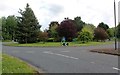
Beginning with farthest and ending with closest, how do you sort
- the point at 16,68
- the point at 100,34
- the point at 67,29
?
the point at 67,29, the point at 100,34, the point at 16,68

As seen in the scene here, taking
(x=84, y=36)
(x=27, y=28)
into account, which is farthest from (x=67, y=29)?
(x=84, y=36)

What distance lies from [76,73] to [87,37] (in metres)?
54.3

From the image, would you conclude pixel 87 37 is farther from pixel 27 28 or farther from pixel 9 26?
pixel 9 26

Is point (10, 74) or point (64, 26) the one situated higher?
point (64, 26)

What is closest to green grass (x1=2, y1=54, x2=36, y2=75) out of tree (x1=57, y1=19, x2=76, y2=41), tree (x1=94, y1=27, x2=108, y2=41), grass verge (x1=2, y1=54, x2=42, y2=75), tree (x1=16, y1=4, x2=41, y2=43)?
grass verge (x1=2, y1=54, x2=42, y2=75)

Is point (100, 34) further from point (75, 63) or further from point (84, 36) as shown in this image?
point (75, 63)

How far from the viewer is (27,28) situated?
75.9 meters

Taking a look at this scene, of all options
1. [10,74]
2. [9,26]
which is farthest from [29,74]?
[9,26]

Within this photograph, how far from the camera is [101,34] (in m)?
77.6

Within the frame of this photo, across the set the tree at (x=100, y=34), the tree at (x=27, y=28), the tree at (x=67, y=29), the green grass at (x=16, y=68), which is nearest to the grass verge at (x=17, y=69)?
the green grass at (x=16, y=68)

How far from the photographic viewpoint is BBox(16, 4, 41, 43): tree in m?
75.8

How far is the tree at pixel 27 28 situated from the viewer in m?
75.8

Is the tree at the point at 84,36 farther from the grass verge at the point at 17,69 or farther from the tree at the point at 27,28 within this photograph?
the grass verge at the point at 17,69

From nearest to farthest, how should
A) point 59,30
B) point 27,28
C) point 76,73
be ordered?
point 76,73 < point 27,28 < point 59,30
